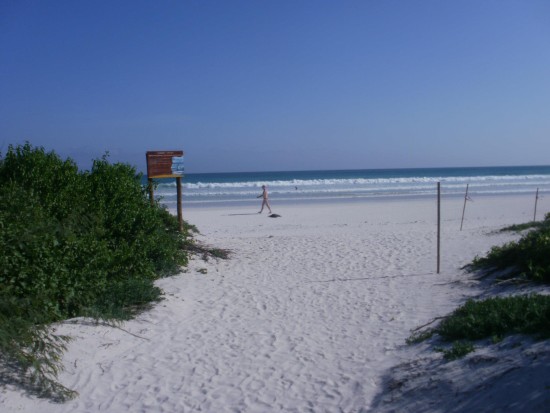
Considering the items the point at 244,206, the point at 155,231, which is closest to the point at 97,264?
the point at 155,231

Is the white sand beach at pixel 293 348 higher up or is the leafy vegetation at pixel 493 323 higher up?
the leafy vegetation at pixel 493 323

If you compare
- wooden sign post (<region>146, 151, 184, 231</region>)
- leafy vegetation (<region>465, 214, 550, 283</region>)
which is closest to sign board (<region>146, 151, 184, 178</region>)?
wooden sign post (<region>146, 151, 184, 231</region>)

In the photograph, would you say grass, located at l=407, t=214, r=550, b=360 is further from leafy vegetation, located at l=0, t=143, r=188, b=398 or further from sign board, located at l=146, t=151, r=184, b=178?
sign board, located at l=146, t=151, r=184, b=178

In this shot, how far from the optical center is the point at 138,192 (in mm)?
9930

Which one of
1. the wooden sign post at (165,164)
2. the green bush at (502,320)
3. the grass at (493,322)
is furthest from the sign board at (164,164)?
the green bush at (502,320)

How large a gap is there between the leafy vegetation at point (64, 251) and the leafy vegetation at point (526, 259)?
593 centimetres

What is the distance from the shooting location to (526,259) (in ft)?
28.0

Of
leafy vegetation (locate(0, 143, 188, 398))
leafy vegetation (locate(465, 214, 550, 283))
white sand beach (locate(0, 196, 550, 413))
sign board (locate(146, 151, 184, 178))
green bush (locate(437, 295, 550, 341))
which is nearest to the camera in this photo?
white sand beach (locate(0, 196, 550, 413))

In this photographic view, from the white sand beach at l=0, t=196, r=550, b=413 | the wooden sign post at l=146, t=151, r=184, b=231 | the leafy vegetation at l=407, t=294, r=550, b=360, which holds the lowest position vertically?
the white sand beach at l=0, t=196, r=550, b=413

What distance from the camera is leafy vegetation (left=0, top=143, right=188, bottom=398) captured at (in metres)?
5.47

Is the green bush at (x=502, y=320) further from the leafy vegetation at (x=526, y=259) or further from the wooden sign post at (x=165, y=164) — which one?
the wooden sign post at (x=165, y=164)

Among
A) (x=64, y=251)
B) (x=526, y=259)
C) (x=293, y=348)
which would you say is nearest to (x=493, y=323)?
(x=293, y=348)

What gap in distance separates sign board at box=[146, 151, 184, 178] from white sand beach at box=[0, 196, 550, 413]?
2292 mm

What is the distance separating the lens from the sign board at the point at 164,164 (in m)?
12.1
